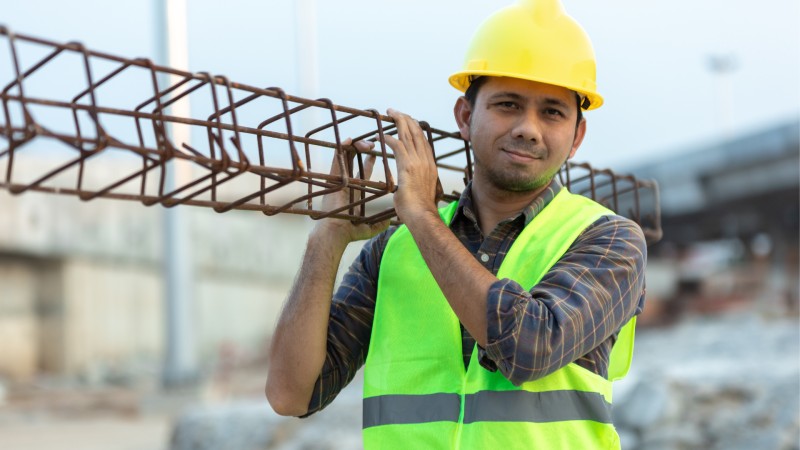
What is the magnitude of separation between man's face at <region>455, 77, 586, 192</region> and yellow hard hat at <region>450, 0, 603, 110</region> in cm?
4

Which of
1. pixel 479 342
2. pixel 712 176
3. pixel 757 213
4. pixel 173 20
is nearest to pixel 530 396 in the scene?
pixel 479 342

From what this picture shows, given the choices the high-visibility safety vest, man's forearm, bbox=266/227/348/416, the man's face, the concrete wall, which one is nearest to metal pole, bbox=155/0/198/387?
the concrete wall

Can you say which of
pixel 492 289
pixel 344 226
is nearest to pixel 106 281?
pixel 344 226

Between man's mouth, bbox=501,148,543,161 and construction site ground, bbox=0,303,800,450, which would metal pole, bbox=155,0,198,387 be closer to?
construction site ground, bbox=0,303,800,450

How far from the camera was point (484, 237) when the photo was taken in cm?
245

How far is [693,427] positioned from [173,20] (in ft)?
29.4

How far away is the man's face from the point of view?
90.0 inches

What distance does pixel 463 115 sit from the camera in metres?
2.53

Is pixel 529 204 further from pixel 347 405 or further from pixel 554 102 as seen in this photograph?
pixel 347 405

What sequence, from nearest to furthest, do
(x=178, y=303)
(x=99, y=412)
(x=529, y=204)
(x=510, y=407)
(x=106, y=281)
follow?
(x=510, y=407) < (x=529, y=204) < (x=178, y=303) < (x=99, y=412) < (x=106, y=281)

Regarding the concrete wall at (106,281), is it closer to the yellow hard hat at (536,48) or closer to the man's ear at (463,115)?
the man's ear at (463,115)

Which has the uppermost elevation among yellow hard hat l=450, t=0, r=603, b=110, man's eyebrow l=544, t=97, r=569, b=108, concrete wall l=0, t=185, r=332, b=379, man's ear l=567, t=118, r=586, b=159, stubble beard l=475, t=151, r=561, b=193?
yellow hard hat l=450, t=0, r=603, b=110

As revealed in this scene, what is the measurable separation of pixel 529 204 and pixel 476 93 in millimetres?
296

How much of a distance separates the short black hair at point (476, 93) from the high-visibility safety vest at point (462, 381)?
0.67 feet
